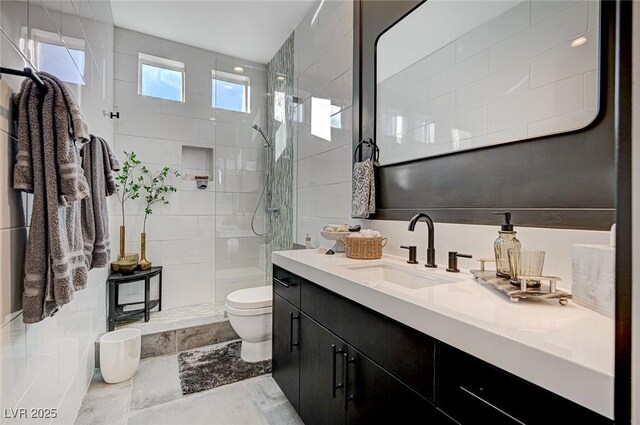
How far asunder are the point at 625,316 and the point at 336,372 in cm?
101

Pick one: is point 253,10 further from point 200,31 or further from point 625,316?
point 625,316

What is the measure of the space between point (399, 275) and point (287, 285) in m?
0.62

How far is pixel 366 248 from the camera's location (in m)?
1.57

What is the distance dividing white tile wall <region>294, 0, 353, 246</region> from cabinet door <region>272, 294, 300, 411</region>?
2.35 feet

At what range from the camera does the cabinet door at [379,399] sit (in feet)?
2.55

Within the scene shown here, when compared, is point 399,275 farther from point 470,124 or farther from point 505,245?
point 470,124

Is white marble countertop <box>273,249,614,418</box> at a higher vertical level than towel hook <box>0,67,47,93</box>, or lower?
lower

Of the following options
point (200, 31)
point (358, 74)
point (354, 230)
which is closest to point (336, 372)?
point (354, 230)

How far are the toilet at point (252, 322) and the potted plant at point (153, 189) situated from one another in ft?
4.35

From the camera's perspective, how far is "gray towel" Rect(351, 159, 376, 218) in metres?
1.74

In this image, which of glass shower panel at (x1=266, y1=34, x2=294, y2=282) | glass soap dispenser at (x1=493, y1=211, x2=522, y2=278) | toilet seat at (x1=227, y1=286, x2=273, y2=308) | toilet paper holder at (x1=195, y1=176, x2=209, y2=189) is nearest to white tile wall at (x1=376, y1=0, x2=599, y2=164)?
glass soap dispenser at (x1=493, y1=211, x2=522, y2=278)

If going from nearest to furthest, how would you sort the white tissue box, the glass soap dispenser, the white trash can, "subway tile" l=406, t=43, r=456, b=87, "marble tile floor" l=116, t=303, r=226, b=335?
the white tissue box → the glass soap dispenser → "subway tile" l=406, t=43, r=456, b=87 → the white trash can → "marble tile floor" l=116, t=303, r=226, b=335

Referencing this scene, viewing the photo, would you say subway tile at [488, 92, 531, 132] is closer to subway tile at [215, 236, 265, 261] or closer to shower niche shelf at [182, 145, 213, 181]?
subway tile at [215, 236, 265, 261]

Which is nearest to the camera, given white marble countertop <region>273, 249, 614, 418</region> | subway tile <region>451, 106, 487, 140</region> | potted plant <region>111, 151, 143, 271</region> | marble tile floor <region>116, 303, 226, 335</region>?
white marble countertop <region>273, 249, 614, 418</region>
